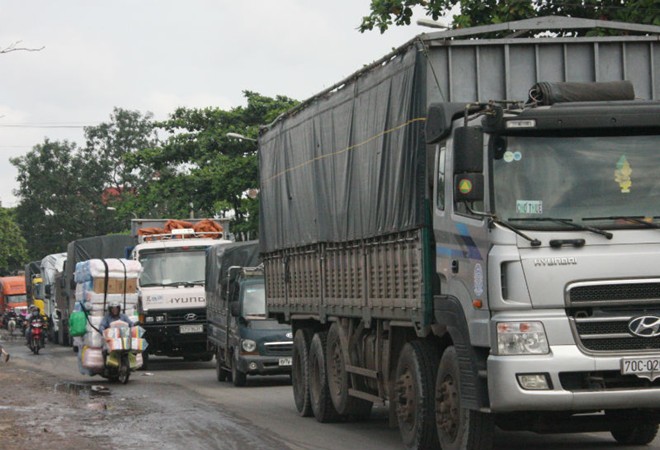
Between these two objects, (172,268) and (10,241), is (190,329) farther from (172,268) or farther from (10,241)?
(10,241)

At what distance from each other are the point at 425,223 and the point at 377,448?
107 inches

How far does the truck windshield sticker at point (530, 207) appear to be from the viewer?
1012 cm

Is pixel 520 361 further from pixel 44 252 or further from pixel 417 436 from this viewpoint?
pixel 44 252

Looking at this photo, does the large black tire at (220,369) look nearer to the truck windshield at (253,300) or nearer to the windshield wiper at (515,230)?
the truck windshield at (253,300)

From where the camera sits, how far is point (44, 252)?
109 meters

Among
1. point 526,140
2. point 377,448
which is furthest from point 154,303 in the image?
point 526,140

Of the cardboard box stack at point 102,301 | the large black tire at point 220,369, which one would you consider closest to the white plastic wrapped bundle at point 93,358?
the cardboard box stack at point 102,301

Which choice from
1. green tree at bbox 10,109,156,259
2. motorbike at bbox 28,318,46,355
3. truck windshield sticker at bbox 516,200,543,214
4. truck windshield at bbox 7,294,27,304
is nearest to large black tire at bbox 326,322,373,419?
truck windshield sticker at bbox 516,200,543,214

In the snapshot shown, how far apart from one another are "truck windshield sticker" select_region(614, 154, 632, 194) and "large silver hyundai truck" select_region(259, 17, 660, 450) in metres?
0.02

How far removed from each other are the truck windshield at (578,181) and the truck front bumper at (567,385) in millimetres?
1021

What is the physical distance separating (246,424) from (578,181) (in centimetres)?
656

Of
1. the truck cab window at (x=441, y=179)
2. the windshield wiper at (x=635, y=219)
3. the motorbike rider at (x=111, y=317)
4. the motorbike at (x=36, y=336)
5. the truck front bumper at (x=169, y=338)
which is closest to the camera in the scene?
the windshield wiper at (x=635, y=219)

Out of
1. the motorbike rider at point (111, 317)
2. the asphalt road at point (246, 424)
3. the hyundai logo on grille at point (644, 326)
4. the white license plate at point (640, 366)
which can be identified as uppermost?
the motorbike rider at point (111, 317)

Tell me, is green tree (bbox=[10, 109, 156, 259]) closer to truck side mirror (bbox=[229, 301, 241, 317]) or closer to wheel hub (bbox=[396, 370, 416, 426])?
truck side mirror (bbox=[229, 301, 241, 317])
